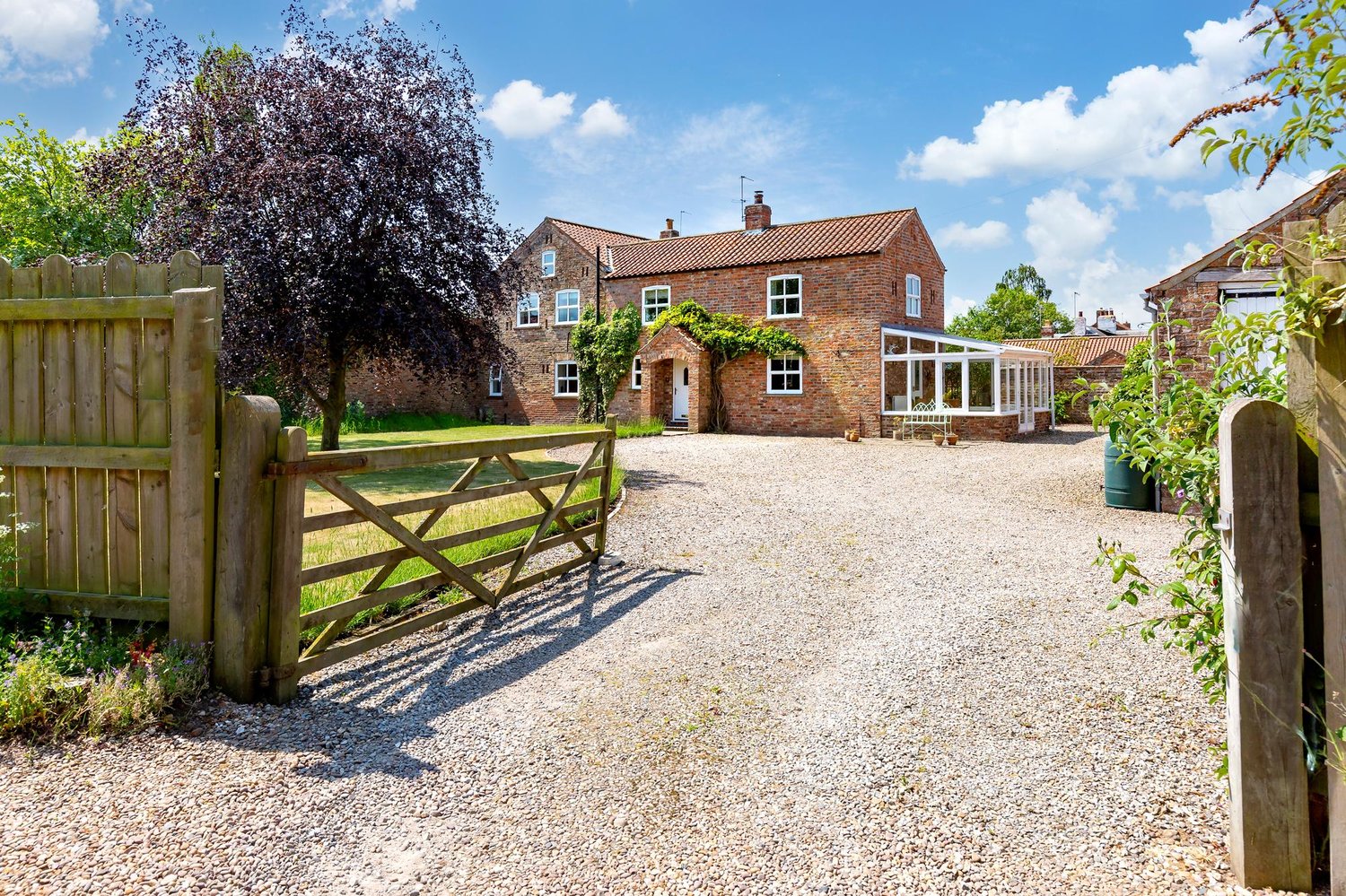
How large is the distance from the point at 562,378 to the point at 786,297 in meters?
9.95

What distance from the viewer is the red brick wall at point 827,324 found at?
24125mm

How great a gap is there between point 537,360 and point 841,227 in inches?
507

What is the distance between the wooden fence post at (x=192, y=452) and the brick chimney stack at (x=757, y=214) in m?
25.5

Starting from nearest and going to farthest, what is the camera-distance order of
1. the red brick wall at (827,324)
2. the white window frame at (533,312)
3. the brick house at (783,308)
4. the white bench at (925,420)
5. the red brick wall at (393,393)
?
the white bench at (925,420)
the red brick wall at (827,324)
the brick house at (783,308)
the red brick wall at (393,393)
the white window frame at (533,312)

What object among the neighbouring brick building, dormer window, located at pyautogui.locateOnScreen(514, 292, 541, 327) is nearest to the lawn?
dormer window, located at pyautogui.locateOnScreen(514, 292, 541, 327)

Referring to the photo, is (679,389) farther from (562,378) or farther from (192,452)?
(192,452)

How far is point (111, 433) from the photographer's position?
4.30 m

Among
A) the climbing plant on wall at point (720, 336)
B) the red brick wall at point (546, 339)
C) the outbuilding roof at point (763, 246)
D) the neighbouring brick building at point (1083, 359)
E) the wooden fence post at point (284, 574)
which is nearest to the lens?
the wooden fence post at point (284, 574)

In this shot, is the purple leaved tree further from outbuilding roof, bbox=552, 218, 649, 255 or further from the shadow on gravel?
outbuilding roof, bbox=552, 218, 649, 255

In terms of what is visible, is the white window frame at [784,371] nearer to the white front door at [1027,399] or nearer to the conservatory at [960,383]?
the conservatory at [960,383]

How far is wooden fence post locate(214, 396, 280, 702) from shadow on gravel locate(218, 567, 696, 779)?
0.36 metres

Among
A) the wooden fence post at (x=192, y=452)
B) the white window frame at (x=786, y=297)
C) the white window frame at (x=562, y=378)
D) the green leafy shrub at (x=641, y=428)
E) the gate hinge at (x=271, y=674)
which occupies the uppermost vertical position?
the white window frame at (x=786, y=297)

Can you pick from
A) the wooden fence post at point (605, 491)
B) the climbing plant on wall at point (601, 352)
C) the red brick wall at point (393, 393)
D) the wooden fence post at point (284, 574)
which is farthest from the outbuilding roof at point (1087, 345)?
the wooden fence post at point (284, 574)

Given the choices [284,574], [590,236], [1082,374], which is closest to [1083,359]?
[1082,374]
